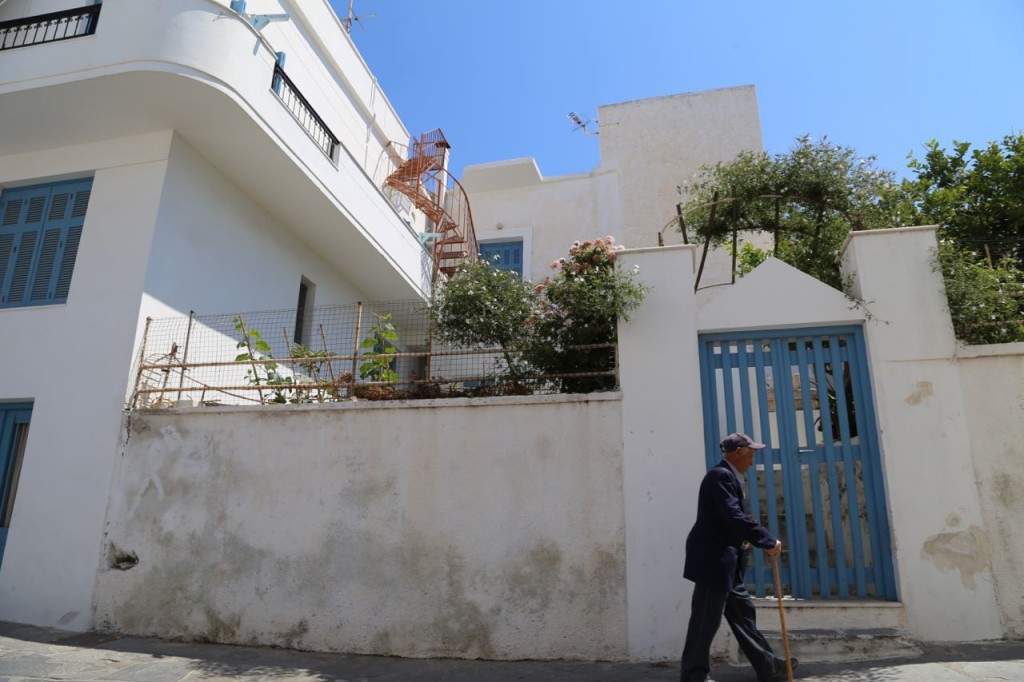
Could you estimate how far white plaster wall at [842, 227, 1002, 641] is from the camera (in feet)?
17.7

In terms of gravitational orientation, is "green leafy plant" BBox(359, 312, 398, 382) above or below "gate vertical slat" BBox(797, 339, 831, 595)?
above

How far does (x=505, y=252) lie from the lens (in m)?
16.9

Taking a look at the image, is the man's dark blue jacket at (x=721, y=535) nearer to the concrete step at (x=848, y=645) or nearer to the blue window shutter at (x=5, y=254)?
the concrete step at (x=848, y=645)

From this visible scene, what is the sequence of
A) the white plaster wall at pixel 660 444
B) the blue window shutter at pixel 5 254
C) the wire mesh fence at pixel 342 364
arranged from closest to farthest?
the white plaster wall at pixel 660 444 < the wire mesh fence at pixel 342 364 < the blue window shutter at pixel 5 254

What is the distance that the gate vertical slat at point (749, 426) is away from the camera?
229 inches

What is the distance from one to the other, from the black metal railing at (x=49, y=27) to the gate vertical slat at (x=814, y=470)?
360 inches

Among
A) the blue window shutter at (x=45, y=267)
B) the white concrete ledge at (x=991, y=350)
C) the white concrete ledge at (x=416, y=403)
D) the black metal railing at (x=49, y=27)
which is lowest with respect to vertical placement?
the white concrete ledge at (x=416, y=403)

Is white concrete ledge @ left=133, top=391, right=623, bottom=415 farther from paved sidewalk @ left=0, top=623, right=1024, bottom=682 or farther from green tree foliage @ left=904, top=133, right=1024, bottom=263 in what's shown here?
green tree foliage @ left=904, top=133, right=1024, bottom=263

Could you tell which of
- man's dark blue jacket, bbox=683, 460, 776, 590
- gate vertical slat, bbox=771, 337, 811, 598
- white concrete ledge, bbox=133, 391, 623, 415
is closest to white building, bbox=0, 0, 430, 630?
white concrete ledge, bbox=133, 391, 623, 415

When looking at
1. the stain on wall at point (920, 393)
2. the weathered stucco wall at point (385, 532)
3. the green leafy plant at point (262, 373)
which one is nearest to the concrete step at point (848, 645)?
the weathered stucco wall at point (385, 532)

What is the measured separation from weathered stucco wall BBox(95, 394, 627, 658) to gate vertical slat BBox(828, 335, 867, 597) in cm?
195

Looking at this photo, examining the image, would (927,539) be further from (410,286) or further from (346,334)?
(410,286)

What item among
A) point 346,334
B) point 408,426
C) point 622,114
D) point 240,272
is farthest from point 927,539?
point 622,114

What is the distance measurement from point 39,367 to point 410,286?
6785 mm
